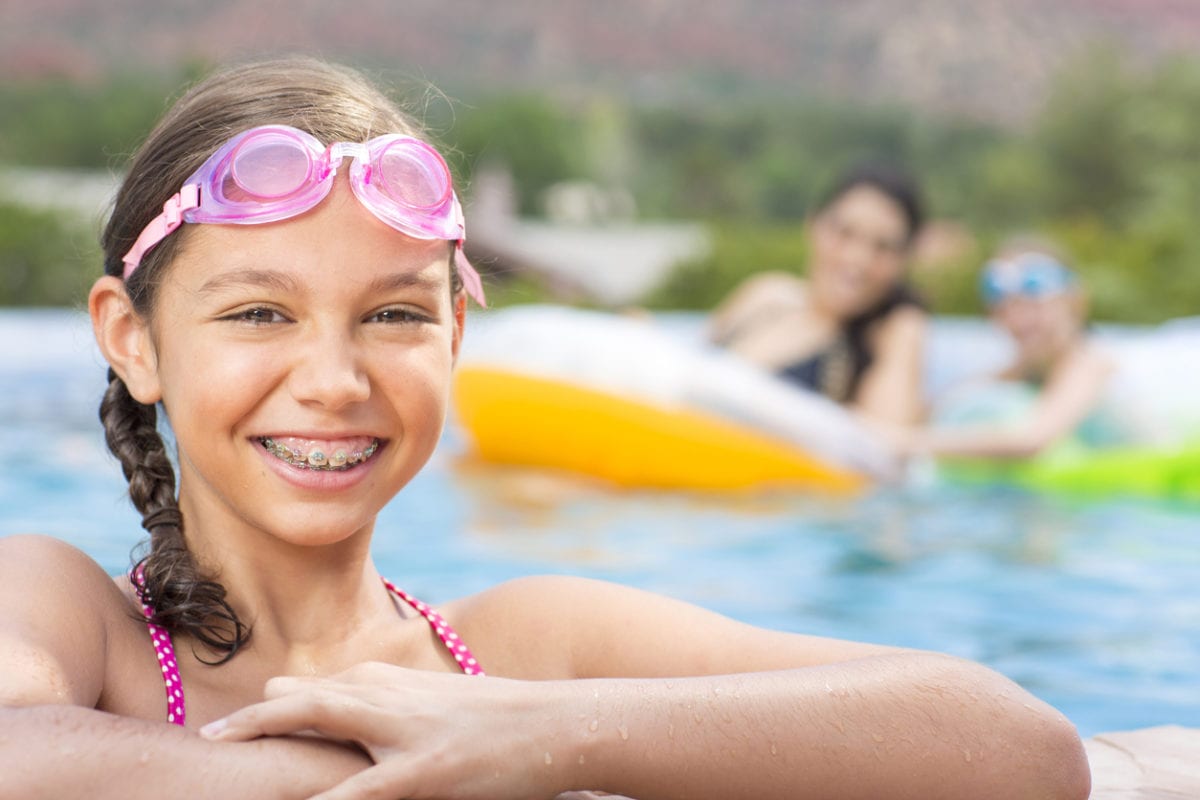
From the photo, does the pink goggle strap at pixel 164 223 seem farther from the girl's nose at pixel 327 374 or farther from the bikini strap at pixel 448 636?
the bikini strap at pixel 448 636

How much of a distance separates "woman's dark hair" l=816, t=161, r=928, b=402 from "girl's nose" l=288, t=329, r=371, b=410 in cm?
583

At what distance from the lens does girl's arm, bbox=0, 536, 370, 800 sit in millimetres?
1617

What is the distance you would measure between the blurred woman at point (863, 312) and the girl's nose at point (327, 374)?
5.76 meters

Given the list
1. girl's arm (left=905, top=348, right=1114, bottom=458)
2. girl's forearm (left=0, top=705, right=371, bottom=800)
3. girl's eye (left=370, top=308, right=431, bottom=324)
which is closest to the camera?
girl's forearm (left=0, top=705, right=371, bottom=800)

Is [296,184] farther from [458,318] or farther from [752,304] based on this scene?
[752,304]

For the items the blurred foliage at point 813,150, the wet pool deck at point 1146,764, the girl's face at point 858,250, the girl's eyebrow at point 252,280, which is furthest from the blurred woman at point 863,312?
the blurred foliage at point 813,150

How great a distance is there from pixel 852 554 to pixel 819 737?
3605 millimetres

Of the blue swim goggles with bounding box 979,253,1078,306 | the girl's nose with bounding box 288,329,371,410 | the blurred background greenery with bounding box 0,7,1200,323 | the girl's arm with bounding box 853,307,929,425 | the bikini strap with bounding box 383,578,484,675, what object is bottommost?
the bikini strap with bounding box 383,578,484,675

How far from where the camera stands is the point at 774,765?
1888 millimetres

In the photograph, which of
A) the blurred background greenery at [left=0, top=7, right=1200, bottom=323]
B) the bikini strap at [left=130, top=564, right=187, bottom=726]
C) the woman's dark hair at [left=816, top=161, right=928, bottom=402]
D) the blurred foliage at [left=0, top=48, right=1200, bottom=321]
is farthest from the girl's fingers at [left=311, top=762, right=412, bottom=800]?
the blurred foliage at [left=0, top=48, right=1200, bottom=321]

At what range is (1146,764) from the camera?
2.48 m

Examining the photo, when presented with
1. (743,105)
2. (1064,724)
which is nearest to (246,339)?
(1064,724)

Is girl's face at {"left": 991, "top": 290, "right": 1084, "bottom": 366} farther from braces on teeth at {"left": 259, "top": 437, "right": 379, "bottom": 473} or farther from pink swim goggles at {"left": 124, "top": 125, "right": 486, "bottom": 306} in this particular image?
braces on teeth at {"left": 259, "top": 437, "right": 379, "bottom": 473}

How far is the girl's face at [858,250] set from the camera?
294 inches
